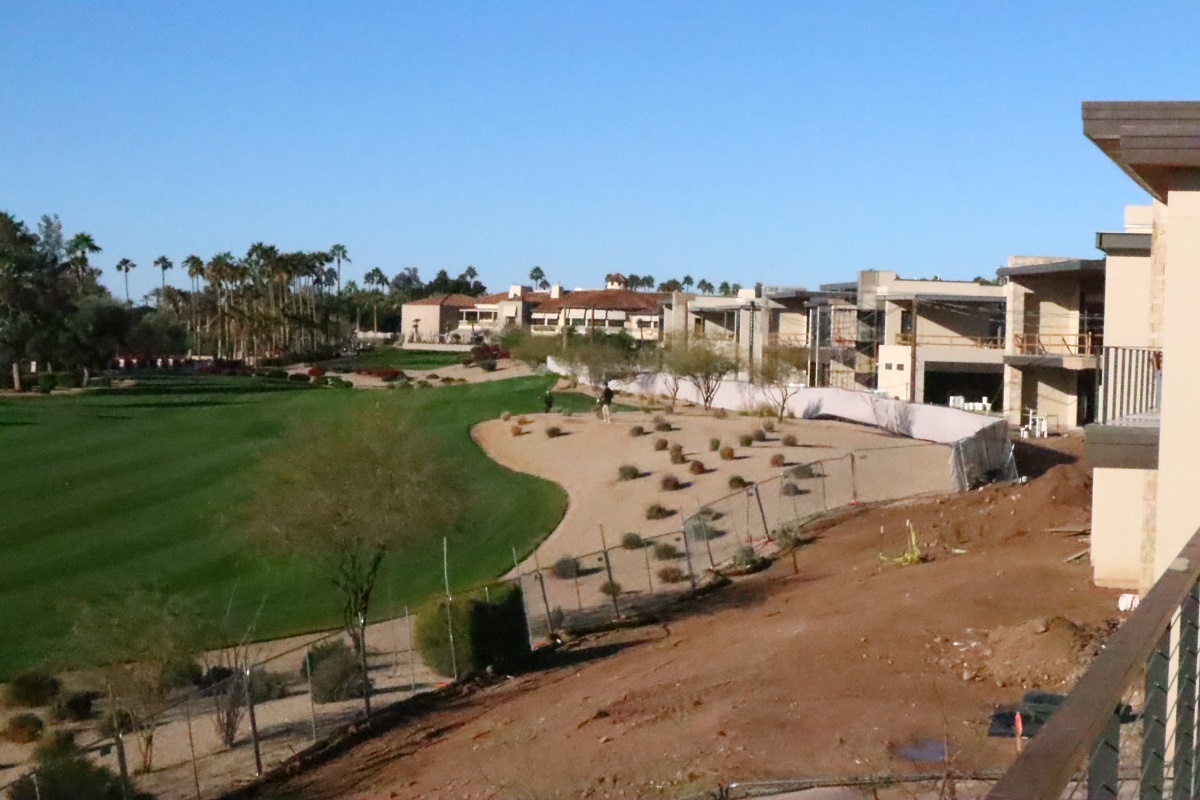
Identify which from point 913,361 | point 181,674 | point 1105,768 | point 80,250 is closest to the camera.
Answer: point 1105,768

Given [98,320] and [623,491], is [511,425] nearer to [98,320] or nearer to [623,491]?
[623,491]

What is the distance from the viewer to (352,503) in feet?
96.2

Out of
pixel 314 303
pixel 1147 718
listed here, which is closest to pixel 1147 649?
pixel 1147 718

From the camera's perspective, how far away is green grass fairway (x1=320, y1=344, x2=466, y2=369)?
154625 mm

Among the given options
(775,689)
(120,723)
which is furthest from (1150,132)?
(120,723)

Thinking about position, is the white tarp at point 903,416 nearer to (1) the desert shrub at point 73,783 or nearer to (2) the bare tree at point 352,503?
(2) the bare tree at point 352,503

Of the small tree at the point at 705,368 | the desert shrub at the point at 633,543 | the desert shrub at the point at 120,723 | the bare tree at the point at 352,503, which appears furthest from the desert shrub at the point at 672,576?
the small tree at the point at 705,368

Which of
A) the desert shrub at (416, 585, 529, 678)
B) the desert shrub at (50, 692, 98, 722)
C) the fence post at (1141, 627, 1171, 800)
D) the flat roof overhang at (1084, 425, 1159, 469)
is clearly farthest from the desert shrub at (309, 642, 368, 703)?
the fence post at (1141, 627, 1171, 800)

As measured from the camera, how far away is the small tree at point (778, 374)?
7331 centimetres

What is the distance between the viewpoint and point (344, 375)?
13912cm

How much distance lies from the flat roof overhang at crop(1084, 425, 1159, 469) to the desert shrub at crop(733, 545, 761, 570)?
21.4m

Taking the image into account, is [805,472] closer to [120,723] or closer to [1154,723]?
[120,723]

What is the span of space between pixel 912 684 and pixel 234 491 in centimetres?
3954

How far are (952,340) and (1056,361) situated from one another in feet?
48.0
